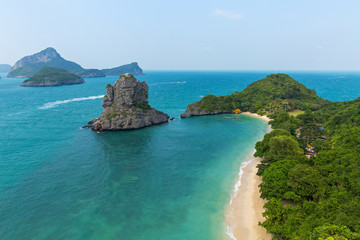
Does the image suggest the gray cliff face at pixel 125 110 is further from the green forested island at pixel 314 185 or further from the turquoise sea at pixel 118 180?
the green forested island at pixel 314 185

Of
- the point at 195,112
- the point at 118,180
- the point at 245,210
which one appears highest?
the point at 195,112

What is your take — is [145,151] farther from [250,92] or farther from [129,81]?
[250,92]

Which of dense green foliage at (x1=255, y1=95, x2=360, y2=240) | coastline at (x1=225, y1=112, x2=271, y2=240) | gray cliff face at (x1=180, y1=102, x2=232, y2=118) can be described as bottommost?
coastline at (x1=225, y1=112, x2=271, y2=240)

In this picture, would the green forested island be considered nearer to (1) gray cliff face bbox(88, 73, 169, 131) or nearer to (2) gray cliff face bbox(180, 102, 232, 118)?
(2) gray cliff face bbox(180, 102, 232, 118)

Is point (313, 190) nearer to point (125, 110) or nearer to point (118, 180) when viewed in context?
point (118, 180)

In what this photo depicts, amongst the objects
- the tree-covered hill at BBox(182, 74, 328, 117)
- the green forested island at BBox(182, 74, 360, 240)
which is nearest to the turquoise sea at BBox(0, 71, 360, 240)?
the green forested island at BBox(182, 74, 360, 240)

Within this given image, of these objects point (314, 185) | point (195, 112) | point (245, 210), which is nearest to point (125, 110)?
point (195, 112)

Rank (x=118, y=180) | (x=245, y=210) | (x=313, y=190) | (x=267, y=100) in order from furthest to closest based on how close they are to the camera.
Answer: (x=267, y=100)
(x=118, y=180)
(x=245, y=210)
(x=313, y=190)

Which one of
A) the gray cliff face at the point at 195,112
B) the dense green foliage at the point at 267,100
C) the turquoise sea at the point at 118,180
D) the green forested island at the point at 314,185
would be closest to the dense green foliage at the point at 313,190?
the green forested island at the point at 314,185
